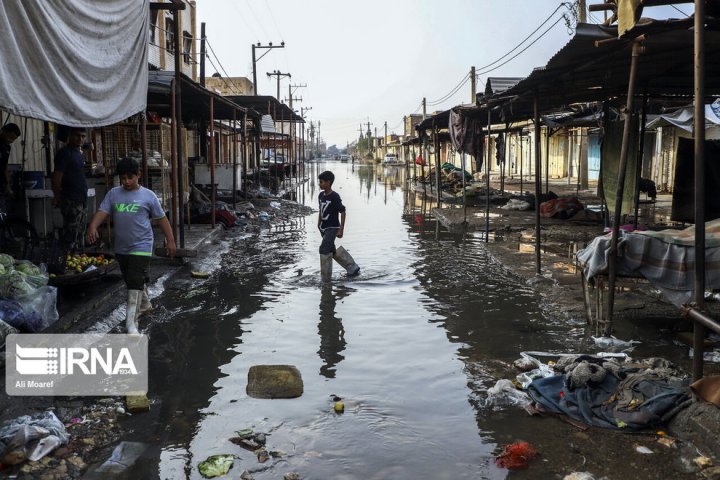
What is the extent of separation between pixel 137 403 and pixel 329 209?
5.24 metres

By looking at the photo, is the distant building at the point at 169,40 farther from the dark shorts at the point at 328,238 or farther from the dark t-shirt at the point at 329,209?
the dark shorts at the point at 328,238

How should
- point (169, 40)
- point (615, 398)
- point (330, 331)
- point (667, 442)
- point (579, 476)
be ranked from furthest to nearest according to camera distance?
point (169, 40) < point (330, 331) < point (615, 398) < point (667, 442) < point (579, 476)

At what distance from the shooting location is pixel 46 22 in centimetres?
555

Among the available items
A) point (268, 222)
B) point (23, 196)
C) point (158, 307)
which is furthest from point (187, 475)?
point (268, 222)

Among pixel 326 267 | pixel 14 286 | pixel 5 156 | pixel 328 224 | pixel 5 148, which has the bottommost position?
pixel 326 267

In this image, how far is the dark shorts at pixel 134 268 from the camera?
6652 millimetres

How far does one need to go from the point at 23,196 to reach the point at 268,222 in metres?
8.87

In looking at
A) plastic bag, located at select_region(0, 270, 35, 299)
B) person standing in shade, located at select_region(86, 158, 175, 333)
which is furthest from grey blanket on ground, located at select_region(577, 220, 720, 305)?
plastic bag, located at select_region(0, 270, 35, 299)

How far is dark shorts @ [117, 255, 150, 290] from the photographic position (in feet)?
21.8

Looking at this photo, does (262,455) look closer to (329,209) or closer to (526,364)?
(526,364)

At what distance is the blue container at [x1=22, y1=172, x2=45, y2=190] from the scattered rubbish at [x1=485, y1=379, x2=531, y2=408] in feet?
26.7

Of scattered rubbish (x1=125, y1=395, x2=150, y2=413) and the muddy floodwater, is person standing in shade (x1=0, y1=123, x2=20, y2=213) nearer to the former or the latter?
the muddy floodwater

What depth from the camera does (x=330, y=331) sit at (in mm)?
7617

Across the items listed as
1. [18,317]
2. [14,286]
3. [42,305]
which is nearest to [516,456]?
[18,317]
